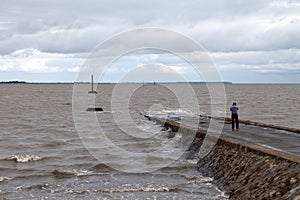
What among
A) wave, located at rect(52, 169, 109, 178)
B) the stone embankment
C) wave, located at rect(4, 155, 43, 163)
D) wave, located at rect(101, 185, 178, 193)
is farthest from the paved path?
wave, located at rect(4, 155, 43, 163)

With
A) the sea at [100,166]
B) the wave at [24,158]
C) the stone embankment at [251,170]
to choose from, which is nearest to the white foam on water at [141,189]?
the sea at [100,166]

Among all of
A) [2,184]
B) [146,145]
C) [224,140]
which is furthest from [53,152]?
[224,140]

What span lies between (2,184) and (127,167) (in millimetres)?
6384

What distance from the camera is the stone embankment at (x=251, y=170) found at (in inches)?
561

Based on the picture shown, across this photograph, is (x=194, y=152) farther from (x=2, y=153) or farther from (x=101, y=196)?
(x=2, y=153)

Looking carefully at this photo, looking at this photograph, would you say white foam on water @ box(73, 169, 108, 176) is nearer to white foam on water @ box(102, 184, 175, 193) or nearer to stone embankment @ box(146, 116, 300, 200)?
white foam on water @ box(102, 184, 175, 193)

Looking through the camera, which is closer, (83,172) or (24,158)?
(83,172)

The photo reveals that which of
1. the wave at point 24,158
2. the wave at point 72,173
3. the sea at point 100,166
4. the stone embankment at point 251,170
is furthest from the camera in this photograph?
the wave at point 24,158

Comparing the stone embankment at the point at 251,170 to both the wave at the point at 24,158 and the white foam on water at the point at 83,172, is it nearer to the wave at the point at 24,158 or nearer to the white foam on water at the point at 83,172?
the white foam on water at the point at 83,172

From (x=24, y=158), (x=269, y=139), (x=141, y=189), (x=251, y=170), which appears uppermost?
(x=269, y=139)

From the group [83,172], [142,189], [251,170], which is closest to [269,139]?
[251,170]

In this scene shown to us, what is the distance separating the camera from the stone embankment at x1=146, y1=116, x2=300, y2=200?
14242 mm

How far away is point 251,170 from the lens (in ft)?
56.6

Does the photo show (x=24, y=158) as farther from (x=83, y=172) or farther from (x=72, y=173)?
(x=83, y=172)
